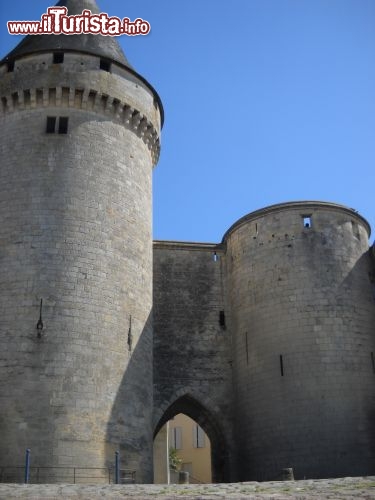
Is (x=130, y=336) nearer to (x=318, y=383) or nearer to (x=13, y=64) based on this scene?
(x=318, y=383)

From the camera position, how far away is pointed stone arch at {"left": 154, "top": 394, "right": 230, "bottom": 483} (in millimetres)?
16703

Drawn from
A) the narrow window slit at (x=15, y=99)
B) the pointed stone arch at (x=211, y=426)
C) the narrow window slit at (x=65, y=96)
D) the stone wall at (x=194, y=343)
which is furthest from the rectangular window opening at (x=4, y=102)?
the pointed stone arch at (x=211, y=426)

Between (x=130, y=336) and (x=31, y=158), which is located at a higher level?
(x=31, y=158)

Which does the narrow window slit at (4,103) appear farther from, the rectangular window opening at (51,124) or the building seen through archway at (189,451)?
the building seen through archway at (189,451)

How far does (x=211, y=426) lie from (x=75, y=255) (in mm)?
6502

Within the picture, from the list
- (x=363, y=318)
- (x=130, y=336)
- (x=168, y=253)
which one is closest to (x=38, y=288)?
(x=130, y=336)

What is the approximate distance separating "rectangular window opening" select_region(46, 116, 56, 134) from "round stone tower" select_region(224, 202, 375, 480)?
5.75 m

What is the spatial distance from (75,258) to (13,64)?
553cm

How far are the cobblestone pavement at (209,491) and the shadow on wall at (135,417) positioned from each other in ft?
11.7

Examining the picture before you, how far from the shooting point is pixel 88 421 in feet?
42.3

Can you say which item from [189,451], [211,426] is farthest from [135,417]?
[189,451]

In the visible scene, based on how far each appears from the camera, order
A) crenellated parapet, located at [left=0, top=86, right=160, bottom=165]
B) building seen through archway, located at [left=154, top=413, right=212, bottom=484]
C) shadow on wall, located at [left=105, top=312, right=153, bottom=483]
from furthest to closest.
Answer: building seen through archway, located at [left=154, top=413, right=212, bottom=484] → crenellated parapet, located at [left=0, top=86, right=160, bottom=165] → shadow on wall, located at [left=105, top=312, right=153, bottom=483]

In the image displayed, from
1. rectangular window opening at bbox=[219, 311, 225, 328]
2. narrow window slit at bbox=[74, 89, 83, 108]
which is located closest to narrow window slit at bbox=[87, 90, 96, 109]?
narrow window slit at bbox=[74, 89, 83, 108]

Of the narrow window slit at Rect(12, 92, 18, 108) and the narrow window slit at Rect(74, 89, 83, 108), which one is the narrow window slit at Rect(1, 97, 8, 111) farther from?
the narrow window slit at Rect(74, 89, 83, 108)
